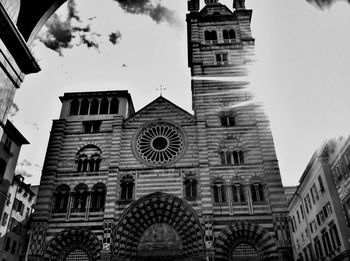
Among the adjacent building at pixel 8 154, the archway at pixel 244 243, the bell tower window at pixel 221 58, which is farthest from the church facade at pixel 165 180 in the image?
the adjacent building at pixel 8 154

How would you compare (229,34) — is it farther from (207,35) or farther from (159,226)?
(159,226)

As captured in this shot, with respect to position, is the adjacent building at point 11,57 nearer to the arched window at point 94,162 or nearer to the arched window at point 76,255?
the arched window at point 76,255

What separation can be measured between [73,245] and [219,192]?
→ 10081 mm

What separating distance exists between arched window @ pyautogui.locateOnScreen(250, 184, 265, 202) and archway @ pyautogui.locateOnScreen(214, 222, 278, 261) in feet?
5.88

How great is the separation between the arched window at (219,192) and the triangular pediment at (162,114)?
5.32m

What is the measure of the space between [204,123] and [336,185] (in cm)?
988

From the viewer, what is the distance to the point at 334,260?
69.9 feet

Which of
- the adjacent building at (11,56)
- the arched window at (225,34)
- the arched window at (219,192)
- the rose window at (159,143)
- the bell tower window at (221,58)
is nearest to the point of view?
the adjacent building at (11,56)

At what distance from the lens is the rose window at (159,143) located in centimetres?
2341

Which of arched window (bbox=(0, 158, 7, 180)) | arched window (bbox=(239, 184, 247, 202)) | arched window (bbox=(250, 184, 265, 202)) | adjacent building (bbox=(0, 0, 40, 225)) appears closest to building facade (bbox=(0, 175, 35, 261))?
arched window (bbox=(0, 158, 7, 180))

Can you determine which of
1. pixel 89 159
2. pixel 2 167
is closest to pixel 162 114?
pixel 89 159

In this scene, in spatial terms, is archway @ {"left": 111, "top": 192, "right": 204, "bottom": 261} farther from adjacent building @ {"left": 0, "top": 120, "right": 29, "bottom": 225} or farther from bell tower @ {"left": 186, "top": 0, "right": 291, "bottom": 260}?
adjacent building @ {"left": 0, "top": 120, "right": 29, "bottom": 225}

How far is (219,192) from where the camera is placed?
2170 cm

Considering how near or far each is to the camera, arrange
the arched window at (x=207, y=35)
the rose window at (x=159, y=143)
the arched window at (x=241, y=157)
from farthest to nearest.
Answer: the arched window at (x=207, y=35) → the rose window at (x=159, y=143) → the arched window at (x=241, y=157)
